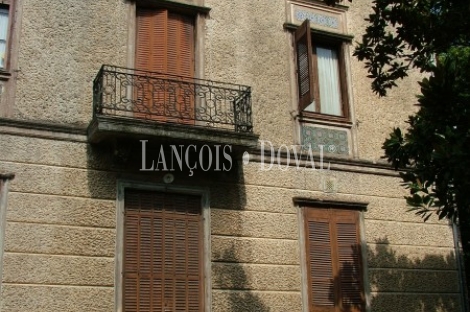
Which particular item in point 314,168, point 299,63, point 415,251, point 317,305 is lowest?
point 317,305

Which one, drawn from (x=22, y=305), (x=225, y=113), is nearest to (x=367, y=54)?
(x=225, y=113)

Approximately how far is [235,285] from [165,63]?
396cm

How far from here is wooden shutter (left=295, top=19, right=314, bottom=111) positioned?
12.1 metres

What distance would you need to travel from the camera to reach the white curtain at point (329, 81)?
13.0 m

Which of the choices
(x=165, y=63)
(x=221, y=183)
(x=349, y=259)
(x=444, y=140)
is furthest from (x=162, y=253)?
(x=444, y=140)

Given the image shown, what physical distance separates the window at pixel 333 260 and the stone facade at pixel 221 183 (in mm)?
206

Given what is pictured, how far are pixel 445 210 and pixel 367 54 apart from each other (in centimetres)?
299

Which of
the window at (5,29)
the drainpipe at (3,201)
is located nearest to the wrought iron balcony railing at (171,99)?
the window at (5,29)

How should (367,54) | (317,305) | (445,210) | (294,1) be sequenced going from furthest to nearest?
(294,1) < (317,305) < (367,54) < (445,210)

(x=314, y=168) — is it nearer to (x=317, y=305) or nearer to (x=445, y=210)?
(x=317, y=305)

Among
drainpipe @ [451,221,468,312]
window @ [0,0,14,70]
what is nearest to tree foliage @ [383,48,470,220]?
drainpipe @ [451,221,468,312]

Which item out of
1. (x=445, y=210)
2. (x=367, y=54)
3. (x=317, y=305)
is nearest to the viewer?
(x=445, y=210)

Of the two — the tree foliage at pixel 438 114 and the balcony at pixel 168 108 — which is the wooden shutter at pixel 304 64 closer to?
the balcony at pixel 168 108

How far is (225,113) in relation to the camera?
11508 mm
